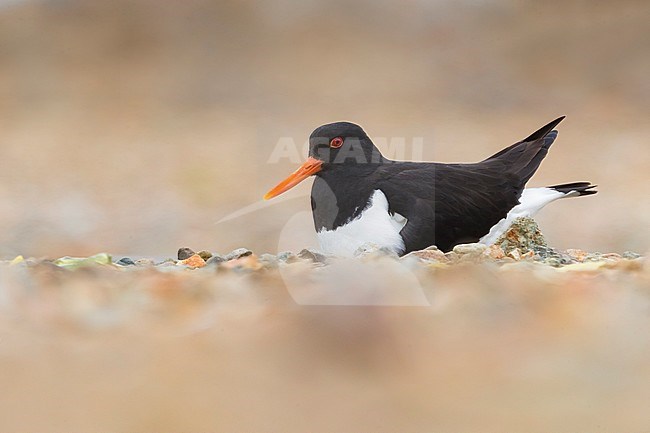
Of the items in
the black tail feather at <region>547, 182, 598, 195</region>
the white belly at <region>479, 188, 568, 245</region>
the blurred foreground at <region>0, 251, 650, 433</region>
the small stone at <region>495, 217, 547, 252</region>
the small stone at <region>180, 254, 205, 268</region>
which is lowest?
the blurred foreground at <region>0, 251, 650, 433</region>

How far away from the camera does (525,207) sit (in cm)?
203

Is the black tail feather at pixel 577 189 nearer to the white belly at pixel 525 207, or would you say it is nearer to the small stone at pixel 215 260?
the white belly at pixel 525 207

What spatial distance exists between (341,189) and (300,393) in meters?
0.71

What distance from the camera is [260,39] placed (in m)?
2.86

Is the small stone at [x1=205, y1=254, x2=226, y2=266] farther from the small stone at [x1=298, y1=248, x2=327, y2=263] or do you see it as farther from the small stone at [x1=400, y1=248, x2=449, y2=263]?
the small stone at [x1=400, y1=248, x2=449, y2=263]

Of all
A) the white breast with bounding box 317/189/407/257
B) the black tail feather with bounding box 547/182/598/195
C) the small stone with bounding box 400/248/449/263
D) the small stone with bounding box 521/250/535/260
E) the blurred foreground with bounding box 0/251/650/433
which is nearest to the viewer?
the blurred foreground with bounding box 0/251/650/433

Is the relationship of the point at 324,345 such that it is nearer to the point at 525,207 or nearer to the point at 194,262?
the point at 194,262

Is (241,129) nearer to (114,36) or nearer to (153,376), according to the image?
(114,36)

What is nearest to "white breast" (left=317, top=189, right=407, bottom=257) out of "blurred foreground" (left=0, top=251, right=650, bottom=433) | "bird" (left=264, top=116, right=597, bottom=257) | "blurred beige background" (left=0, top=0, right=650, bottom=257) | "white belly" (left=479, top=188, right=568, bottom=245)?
"bird" (left=264, top=116, right=597, bottom=257)

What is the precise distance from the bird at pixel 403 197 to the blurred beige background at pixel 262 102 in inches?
32.0

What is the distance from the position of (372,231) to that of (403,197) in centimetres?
11

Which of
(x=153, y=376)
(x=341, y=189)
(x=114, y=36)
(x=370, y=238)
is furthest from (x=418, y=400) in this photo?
(x=114, y=36)

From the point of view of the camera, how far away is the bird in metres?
1.83

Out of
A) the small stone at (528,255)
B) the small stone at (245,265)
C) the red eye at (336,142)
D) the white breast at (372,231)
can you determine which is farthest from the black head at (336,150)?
the small stone at (245,265)
